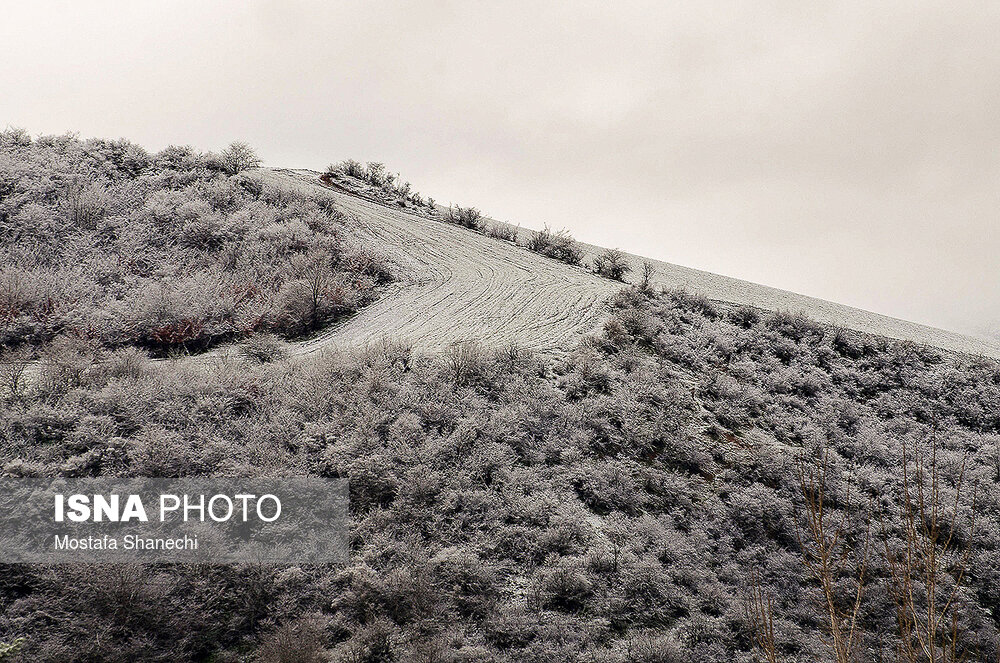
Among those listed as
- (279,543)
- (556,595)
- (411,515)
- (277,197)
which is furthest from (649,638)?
(277,197)

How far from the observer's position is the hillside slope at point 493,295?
15977 mm

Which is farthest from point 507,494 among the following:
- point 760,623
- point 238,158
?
point 238,158

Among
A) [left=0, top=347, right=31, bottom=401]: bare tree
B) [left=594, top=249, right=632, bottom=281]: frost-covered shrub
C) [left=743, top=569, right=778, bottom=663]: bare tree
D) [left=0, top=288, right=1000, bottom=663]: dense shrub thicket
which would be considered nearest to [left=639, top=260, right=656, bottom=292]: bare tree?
[left=594, top=249, right=632, bottom=281]: frost-covered shrub

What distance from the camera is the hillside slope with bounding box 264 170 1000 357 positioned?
1598 cm

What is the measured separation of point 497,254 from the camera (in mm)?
24281

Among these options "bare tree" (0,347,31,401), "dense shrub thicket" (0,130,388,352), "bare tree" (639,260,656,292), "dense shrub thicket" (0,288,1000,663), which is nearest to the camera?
"dense shrub thicket" (0,288,1000,663)

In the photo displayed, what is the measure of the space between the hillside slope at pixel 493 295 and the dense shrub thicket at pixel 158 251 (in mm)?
1628

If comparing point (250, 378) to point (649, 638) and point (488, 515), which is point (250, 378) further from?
point (649, 638)

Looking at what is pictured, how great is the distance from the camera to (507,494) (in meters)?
9.70

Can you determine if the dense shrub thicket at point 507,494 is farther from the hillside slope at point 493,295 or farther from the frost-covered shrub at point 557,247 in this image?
the frost-covered shrub at point 557,247

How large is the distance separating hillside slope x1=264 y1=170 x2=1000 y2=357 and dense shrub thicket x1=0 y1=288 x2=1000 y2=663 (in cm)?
208

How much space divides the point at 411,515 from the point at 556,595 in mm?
2342

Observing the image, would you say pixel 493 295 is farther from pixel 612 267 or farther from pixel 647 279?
pixel 612 267

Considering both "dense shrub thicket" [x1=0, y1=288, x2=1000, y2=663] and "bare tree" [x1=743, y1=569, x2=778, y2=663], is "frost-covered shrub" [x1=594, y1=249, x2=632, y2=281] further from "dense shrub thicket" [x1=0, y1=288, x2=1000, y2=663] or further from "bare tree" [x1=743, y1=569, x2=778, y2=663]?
"bare tree" [x1=743, y1=569, x2=778, y2=663]
